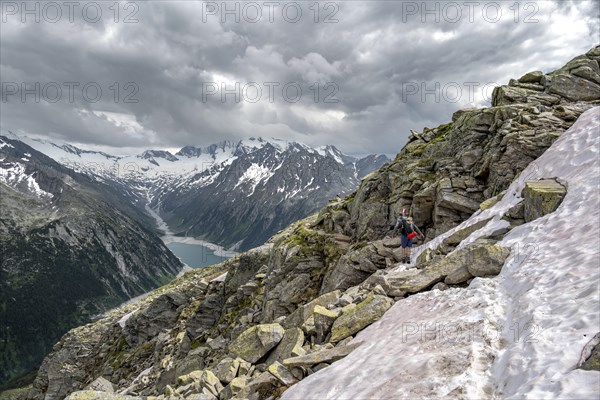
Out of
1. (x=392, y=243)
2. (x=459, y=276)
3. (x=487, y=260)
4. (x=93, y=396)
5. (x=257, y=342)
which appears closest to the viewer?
(x=487, y=260)

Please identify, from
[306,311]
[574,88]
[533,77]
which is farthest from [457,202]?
[533,77]

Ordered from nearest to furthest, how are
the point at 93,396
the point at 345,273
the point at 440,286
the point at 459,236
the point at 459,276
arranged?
the point at 459,276 < the point at 93,396 < the point at 440,286 < the point at 459,236 < the point at 345,273

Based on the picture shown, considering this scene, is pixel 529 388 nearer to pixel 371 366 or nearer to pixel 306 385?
pixel 371 366

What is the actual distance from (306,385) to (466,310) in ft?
23.0

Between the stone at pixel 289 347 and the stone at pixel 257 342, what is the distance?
0.39 metres

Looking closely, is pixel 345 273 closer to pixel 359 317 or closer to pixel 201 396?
pixel 359 317

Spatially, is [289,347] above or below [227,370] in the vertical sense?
above

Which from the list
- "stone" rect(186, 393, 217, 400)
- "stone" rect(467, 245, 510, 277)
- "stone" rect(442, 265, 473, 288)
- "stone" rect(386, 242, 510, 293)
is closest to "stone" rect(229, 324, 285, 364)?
"stone" rect(186, 393, 217, 400)

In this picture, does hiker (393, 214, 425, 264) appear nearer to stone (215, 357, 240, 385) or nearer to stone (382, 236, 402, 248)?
stone (382, 236, 402, 248)

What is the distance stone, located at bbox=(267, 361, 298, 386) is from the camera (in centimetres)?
1438

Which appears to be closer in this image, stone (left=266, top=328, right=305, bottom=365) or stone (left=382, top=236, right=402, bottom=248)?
stone (left=266, top=328, right=305, bottom=365)

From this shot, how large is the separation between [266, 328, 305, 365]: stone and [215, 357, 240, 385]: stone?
1.72 meters

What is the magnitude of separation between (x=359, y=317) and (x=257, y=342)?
19.9 ft

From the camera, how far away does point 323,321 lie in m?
18.0
